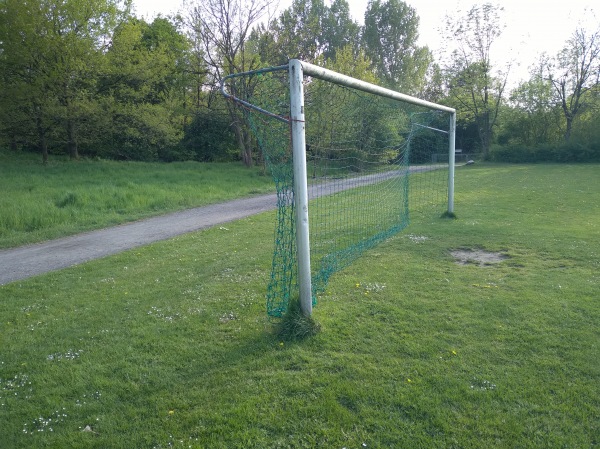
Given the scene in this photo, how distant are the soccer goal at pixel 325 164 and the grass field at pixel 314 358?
61 cm

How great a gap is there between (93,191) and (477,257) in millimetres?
12313

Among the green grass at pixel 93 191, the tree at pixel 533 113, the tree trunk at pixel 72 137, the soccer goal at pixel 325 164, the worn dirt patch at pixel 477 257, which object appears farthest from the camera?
the tree at pixel 533 113

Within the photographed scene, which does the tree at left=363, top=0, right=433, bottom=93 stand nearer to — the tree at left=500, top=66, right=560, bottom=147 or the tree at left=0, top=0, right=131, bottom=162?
the tree at left=500, top=66, right=560, bottom=147

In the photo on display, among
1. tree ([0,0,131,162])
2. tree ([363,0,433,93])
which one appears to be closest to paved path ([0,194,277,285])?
tree ([0,0,131,162])

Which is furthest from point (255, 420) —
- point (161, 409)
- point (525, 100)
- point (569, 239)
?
point (525, 100)

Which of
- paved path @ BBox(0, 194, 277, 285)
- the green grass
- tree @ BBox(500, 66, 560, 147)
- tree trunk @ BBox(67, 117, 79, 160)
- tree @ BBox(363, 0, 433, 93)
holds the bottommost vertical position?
paved path @ BBox(0, 194, 277, 285)

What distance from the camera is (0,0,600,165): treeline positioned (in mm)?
21359

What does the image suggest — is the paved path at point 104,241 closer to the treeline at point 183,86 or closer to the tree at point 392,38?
the treeline at point 183,86

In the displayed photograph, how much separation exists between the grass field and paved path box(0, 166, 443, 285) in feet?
3.50

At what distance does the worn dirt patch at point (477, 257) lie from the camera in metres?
7.12

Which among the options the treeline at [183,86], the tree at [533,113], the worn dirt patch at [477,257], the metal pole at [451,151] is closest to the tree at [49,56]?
the treeline at [183,86]

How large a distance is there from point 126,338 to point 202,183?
48.7 feet

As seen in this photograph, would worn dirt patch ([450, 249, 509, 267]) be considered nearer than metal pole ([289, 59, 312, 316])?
No

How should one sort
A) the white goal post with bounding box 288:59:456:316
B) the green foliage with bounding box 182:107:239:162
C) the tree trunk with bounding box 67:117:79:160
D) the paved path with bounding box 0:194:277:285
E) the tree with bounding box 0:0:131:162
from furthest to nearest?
the green foliage with bounding box 182:107:239:162
the tree trunk with bounding box 67:117:79:160
the tree with bounding box 0:0:131:162
the paved path with bounding box 0:194:277:285
the white goal post with bounding box 288:59:456:316
